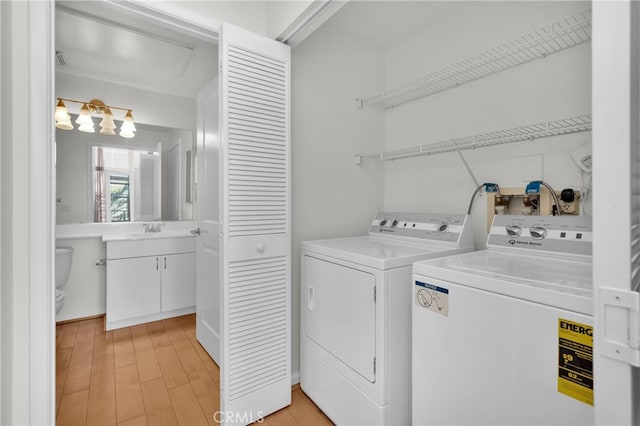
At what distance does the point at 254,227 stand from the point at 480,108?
152cm

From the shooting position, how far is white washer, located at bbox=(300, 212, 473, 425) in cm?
138

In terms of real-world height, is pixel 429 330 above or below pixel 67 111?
below

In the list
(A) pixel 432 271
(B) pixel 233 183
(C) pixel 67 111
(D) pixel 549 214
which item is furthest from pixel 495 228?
(C) pixel 67 111

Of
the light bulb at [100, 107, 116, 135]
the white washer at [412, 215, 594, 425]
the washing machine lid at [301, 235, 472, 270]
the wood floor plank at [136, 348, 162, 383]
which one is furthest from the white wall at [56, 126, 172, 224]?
the white washer at [412, 215, 594, 425]

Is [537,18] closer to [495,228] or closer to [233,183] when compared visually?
[495,228]

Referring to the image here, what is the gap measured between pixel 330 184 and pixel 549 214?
128cm

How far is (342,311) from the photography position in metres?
1.58

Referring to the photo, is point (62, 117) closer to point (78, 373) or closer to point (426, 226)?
point (78, 373)

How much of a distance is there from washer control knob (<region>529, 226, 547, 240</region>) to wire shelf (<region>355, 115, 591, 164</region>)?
1.43ft

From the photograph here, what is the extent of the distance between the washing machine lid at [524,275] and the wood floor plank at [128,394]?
1.79 meters

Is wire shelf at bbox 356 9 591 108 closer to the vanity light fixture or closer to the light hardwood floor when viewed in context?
the light hardwood floor

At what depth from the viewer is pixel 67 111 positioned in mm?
2898

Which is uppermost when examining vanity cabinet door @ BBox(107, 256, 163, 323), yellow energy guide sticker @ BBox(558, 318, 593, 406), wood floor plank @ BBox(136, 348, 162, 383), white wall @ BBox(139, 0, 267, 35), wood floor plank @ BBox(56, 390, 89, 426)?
white wall @ BBox(139, 0, 267, 35)

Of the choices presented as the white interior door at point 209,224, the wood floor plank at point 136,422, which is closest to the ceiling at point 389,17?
the white interior door at point 209,224
